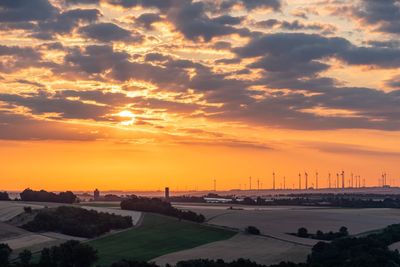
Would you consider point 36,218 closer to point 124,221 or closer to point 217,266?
point 124,221

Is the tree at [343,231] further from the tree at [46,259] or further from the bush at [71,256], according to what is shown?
the tree at [46,259]

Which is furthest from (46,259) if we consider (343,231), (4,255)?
(343,231)

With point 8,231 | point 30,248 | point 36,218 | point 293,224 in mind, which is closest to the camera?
point 30,248

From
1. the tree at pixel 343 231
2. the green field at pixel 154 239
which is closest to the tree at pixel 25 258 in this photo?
the green field at pixel 154 239

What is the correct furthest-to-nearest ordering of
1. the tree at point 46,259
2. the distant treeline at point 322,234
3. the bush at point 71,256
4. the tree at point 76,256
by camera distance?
1. the distant treeline at point 322,234
2. the tree at point 76,256
3. the bush at point 71,256
4. the tree at point 46,259

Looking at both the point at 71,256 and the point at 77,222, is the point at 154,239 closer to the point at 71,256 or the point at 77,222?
the point at 77,222

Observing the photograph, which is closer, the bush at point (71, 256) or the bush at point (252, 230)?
the bush at point (71, 256)

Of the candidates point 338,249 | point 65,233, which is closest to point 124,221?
point 65,233
